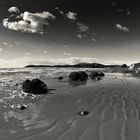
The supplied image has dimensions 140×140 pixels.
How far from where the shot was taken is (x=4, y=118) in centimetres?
745

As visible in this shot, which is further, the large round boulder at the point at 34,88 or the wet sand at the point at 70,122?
the large round boulder at the point at 34,88

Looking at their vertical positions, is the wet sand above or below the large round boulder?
below

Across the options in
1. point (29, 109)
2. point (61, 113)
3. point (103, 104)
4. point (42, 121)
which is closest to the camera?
point (42, 121)

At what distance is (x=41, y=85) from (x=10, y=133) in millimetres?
8008

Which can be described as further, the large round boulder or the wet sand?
the large round boulder

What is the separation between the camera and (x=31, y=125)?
6641mm

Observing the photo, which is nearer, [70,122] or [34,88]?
[70,122]

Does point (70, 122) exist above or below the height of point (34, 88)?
below

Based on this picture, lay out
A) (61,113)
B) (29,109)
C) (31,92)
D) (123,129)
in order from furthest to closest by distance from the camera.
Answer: (31,92) → (29,109) → (61,113) → (123,129)

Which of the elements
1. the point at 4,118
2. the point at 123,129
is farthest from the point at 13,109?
the point at 123,129

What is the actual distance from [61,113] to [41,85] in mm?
5892

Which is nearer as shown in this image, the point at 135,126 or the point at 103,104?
the point at 135,126

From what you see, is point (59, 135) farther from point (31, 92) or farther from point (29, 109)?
point (31, 92)

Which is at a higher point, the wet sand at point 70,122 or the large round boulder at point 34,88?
the large round boulder at point 34,88
